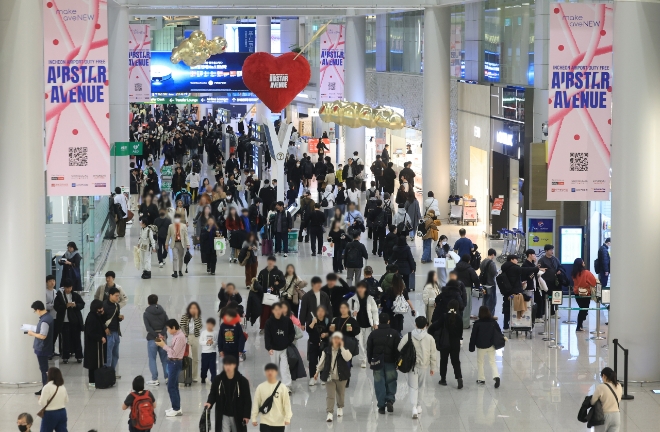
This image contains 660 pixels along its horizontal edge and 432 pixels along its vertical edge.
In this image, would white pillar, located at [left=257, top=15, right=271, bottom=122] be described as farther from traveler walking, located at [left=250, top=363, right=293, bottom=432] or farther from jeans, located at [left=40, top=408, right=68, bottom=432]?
traveler walking, located at [left=250, top=363, right=293, bottom=432]

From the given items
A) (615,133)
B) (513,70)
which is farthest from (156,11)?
(615,133)

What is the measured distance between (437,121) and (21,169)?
56.4 feet

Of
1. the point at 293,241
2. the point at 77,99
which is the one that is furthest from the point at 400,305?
the point at 293,241

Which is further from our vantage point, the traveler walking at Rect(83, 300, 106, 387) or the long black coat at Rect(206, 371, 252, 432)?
the traveler walking at Rect(83, 300, 106, 387)

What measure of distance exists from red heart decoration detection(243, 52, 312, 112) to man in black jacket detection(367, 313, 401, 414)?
1792 centimetres

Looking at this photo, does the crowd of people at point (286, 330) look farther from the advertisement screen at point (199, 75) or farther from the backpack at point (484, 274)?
the advertisement screen at point (199, 75)

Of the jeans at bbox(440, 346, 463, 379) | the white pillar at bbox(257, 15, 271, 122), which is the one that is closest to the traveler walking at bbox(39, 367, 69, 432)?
the jeans at bbox(440, 346, 463, 379)

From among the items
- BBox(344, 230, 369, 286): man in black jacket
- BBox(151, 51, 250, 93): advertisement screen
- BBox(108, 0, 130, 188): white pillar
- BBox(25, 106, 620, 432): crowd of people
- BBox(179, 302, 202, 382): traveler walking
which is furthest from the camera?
BBox(151, 51, 250, 93): advertisement screen

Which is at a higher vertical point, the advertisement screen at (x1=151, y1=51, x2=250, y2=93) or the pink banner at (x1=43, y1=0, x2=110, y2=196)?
the advertisement screen at (x1=151, y1=51, x2=250, y2=93)

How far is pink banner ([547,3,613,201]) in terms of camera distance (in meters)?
14.9

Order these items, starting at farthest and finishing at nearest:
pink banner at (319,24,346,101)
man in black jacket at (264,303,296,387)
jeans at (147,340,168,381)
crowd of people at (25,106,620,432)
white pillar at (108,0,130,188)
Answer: pink banner at (319,24,346,101) → white pillar at (108,0,130,188) → jeans at (147,340,168,381) → man in black jacket at (264,303,296,387) → crowd of people at (25,106,620,432)

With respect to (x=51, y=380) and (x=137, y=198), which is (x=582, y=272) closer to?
(x=51, y=380)

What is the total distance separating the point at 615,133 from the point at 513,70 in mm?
12868

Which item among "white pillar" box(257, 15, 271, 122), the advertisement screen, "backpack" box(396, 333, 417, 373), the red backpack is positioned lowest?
the red backpack
